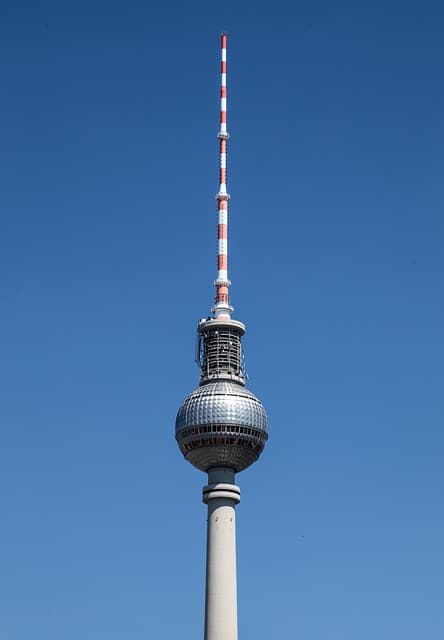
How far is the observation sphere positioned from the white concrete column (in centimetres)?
251

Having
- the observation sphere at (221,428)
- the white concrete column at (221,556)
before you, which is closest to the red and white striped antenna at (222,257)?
the observation sphere at (221,428)

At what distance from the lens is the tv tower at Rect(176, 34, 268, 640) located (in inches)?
6299

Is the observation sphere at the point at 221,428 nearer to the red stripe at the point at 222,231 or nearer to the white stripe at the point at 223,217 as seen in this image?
the red stripe at the point at 222,231

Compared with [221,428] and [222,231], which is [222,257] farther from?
[221,428]

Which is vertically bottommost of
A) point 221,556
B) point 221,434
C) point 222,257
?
point 221,556

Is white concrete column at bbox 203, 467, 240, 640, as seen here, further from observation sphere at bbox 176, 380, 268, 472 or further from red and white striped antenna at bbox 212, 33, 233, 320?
red and white striped antenna at bbox 212, 33, 233, 320

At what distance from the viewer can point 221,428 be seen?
165375 mm

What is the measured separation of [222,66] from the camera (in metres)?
186

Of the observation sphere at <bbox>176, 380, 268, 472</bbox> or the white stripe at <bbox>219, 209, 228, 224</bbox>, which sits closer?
the observation sphere at <bbox>176, 380, 268, 472</bbox>

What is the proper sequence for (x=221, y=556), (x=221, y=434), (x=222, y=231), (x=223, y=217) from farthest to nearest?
(x=223, y=217) → (x=222, y=231) → (x=221, y=434) → (x=221, y=556)

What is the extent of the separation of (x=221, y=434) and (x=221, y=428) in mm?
871

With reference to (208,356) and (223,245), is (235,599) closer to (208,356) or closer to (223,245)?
(208,356)

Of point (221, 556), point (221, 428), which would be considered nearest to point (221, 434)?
point (221, 428)

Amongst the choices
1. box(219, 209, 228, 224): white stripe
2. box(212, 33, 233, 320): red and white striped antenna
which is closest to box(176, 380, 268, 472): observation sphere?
box(212, 33, 233, 320): red and white striped antenna
